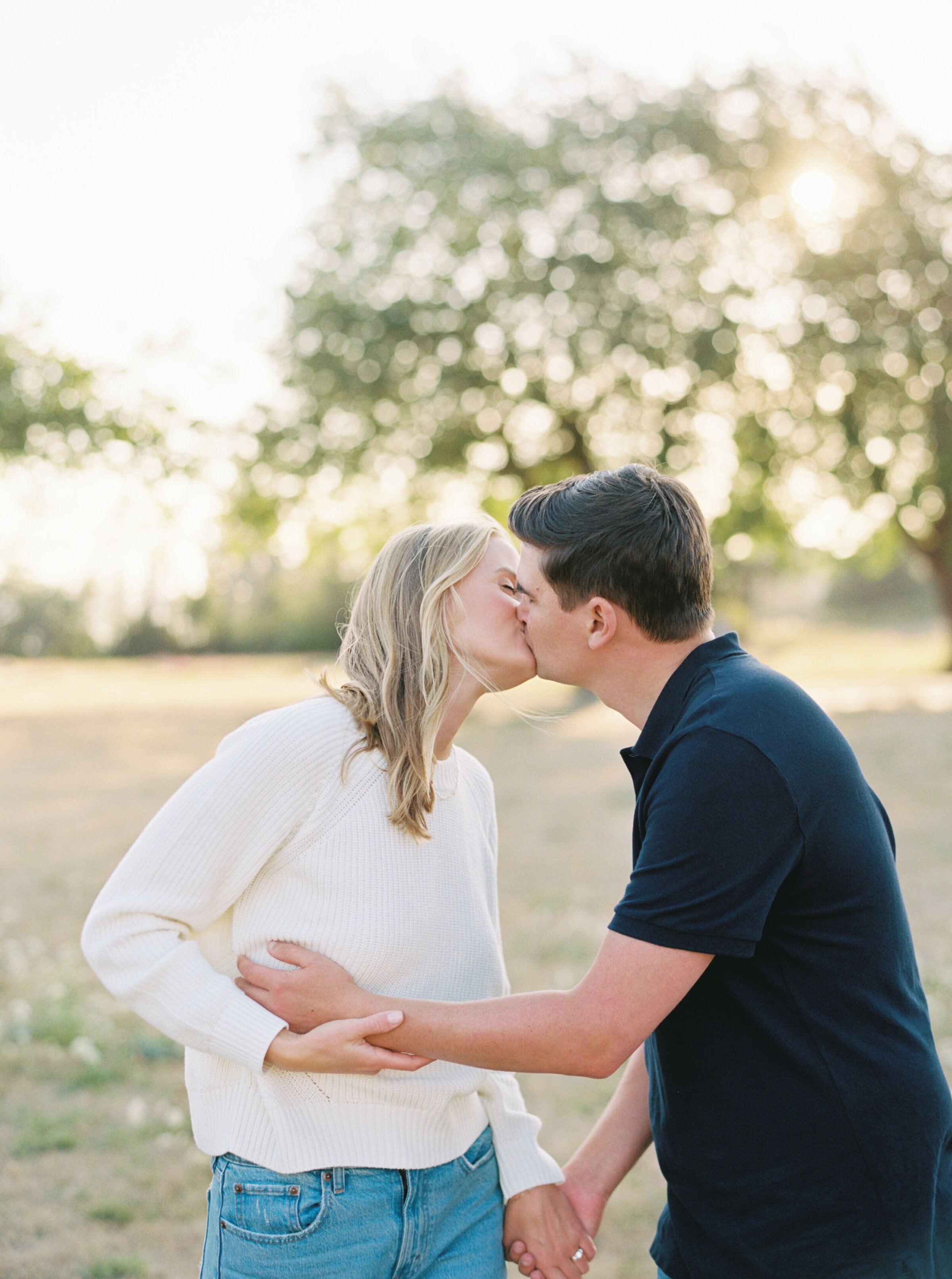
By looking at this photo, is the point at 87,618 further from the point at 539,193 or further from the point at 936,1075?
the point at 936,1075

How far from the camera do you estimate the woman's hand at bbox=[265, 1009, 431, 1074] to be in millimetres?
1938

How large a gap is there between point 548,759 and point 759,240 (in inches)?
431

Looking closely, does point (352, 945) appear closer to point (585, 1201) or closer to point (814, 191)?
point (585, 1201)

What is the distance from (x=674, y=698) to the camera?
206 cm

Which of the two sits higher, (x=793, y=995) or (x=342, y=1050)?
(x=793, y=995)

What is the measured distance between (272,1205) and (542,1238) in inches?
25.1

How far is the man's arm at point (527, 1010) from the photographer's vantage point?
1.79m

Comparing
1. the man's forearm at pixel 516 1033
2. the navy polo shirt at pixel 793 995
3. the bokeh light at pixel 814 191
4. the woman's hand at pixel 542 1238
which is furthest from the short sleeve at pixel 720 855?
the bokeh light at pixel 814 191

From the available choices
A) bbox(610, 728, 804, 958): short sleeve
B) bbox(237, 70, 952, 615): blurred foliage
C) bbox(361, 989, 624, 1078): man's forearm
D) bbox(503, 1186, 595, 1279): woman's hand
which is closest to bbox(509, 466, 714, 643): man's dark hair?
bbox(610, 728, 804, 958): short sleeve

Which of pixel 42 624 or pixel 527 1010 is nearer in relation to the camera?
pixel 527 1010

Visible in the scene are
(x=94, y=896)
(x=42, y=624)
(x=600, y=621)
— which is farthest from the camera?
(x=42, y=624)

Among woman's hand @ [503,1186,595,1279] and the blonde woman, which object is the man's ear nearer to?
the blonde woman

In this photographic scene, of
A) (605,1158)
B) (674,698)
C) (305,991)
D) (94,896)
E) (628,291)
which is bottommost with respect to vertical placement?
(94,896)

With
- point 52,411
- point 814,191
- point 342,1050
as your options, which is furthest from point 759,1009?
point 814,191
